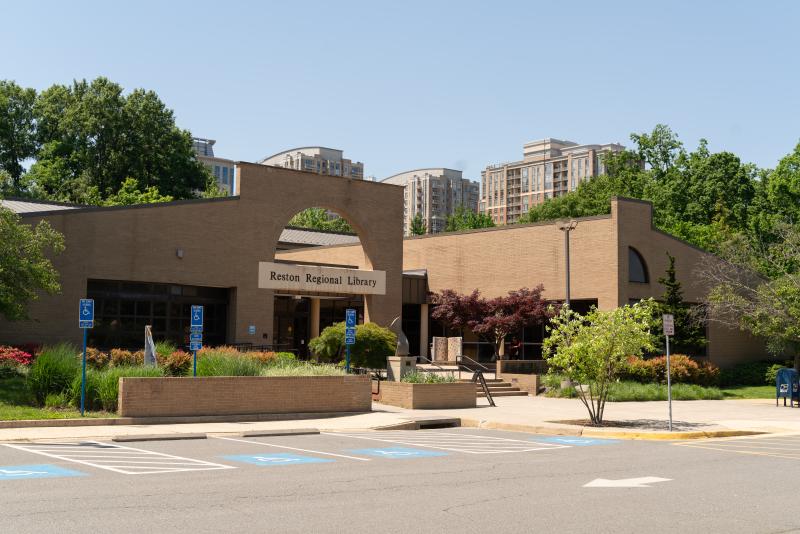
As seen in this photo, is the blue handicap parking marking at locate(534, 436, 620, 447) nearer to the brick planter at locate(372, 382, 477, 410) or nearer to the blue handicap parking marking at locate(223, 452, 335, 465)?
the brick planter at locate(372, 382, 477, 410)

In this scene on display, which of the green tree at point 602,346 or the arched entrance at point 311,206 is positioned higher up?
the arched entrance at point 311,206

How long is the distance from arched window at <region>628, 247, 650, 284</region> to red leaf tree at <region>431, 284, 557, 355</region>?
13.0 feet

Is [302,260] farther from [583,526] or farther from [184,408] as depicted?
[583,526]

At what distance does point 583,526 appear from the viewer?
9219 millimetres

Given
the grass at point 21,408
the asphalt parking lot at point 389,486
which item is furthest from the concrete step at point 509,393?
the grass at point 21,408

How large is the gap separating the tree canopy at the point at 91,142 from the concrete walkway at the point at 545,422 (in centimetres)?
4140

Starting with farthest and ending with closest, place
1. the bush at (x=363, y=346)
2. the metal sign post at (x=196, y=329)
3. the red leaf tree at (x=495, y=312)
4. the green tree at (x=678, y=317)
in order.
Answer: the red leaf tree at (x=495, y=312) → the green tree at (x=678, y=317) → the bush at (x=363, y=346) → the metal sign post at (x=196, y=329)

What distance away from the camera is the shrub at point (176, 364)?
73.7ft

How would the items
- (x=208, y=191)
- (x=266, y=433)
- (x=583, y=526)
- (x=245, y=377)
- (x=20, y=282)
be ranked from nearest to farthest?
(x=583, y=526) < (x=266, y=433) < (x=245, y=377) < (x=20, y=282) < (x=208, y=191)

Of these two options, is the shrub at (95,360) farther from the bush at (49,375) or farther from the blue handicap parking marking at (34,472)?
the blue handicap parking marking at (34,472)

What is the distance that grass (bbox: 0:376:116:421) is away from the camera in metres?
18.9

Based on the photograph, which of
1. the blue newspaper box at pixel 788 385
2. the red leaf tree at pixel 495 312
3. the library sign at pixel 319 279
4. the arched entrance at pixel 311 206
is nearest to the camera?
the blue newspaper box at pixel 788 385

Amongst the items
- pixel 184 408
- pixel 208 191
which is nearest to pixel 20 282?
pixel 184 408

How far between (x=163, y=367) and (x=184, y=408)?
1924mm
